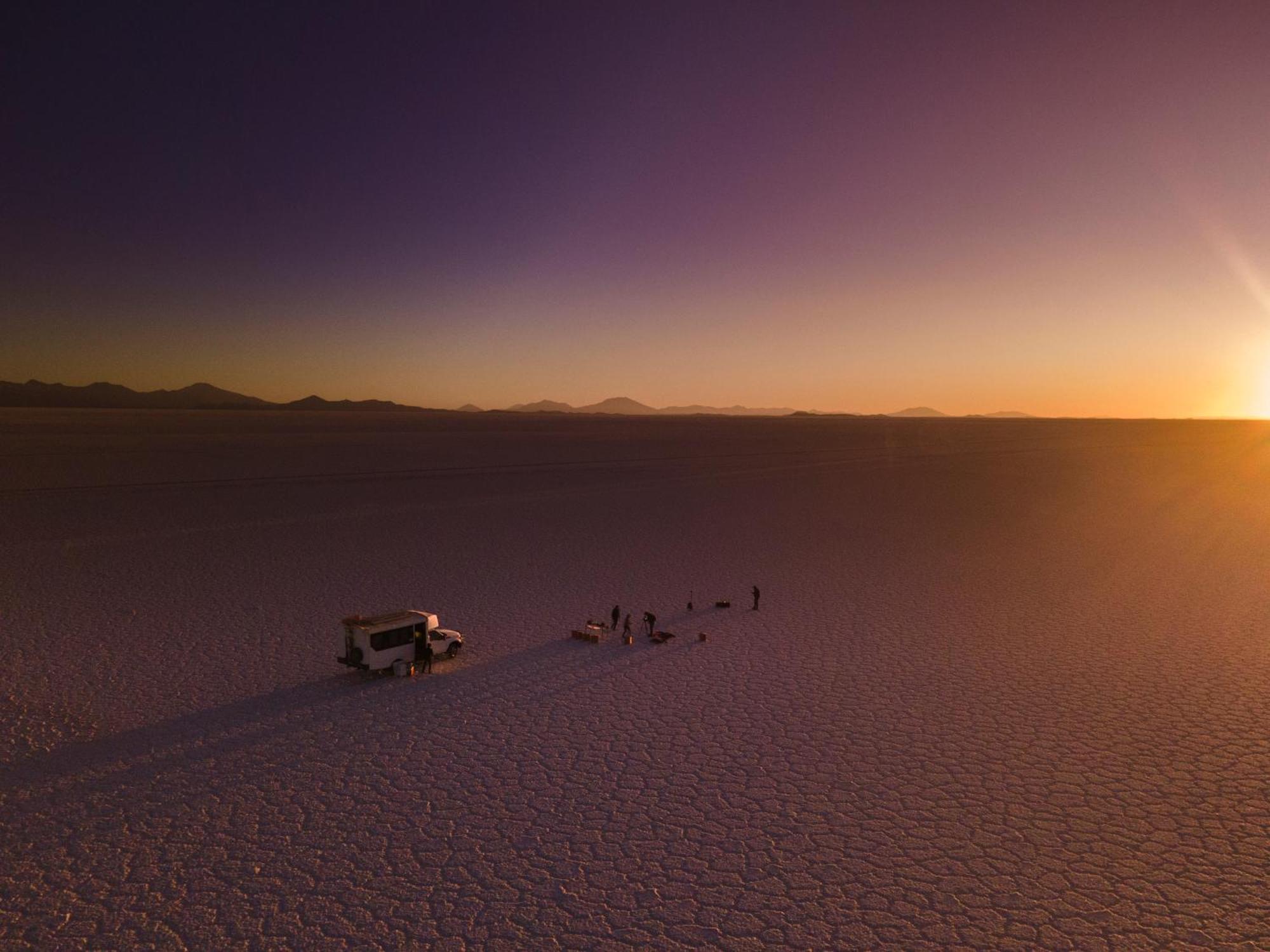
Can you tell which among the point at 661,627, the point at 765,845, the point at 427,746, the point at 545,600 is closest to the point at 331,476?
the point at 545,600

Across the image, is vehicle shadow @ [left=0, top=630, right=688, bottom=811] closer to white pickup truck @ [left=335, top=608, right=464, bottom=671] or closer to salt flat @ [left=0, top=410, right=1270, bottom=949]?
Answer: salt flat @ [left=0, top=410, right=1270, bottom=949]

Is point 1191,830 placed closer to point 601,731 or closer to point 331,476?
point 601,731

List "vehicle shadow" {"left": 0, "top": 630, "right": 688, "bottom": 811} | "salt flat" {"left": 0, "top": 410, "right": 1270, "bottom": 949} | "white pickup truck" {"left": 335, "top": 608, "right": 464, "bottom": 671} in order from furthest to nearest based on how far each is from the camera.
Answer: "white pickup truck" {"left": 335, "top": 608, "right": 464, "bottom": 671}, "vehicle shadow" {"left": 0, "top": 630, "right": 688, "bottom": 811}, "salt flat" {"left": 0, "top": 410, "right": 1270, "bottom": 949}

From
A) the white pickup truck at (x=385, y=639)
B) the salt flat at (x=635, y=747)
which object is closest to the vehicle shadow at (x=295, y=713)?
the salt flat at (x=635, y=747)

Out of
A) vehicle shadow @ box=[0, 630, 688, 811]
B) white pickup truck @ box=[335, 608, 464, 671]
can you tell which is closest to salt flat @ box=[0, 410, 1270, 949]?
vehicle shadow @ box=[0, 630, 688, 811]

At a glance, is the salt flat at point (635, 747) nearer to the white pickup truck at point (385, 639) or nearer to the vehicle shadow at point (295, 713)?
the vehicle shadow at point (295, 713)
